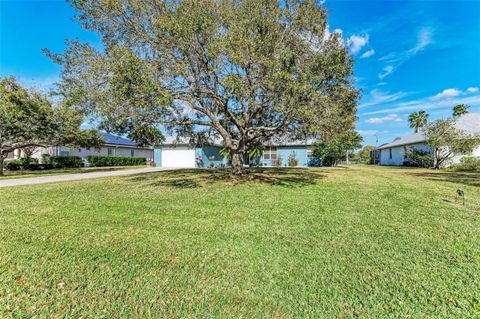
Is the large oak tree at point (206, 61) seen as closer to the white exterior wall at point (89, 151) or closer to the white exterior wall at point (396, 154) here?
the white exterior wall at point (89, 151)

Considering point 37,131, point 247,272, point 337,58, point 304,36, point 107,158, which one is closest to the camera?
point 247,272

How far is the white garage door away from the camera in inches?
1043

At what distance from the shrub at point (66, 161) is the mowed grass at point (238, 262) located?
69.2ft

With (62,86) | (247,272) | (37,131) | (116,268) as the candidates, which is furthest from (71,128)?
(247,272)

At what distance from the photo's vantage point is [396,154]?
1346 inches

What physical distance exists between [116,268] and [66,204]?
510 centimetres

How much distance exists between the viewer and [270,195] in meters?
8.40

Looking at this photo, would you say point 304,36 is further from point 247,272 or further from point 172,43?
point 247,272

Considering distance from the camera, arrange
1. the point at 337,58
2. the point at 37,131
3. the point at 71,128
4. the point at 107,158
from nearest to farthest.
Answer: the point at 337,58 → the point at 37,131 → the point at 71,128 → the point at 107,158

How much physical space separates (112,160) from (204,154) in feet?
39.7

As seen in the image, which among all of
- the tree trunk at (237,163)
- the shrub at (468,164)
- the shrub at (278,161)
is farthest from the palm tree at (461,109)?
the tree trunk at (237,163)

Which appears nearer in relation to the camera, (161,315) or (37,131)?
(161,315)

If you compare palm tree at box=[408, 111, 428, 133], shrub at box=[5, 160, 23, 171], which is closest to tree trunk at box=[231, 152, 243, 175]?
shrub at box=[5, 160, 23, 171]

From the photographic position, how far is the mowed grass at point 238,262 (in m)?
2.46
